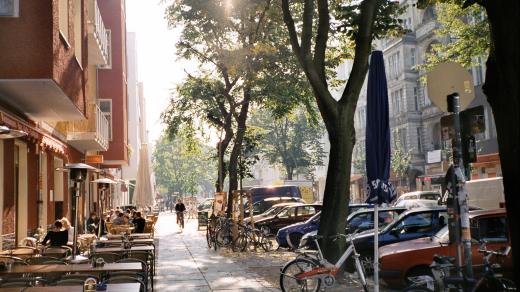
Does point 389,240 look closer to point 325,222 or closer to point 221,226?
point 325,222

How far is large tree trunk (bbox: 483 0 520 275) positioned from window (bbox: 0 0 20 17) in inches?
367

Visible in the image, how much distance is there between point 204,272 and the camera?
15.3 metres

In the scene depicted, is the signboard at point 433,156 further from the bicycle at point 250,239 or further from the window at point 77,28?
the window at point 77,28

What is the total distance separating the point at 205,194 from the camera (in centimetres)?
15762

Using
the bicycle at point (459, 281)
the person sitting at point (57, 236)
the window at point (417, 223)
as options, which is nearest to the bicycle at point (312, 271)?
the bicycle at point (459, 281)

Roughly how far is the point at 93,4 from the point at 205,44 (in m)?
7.73

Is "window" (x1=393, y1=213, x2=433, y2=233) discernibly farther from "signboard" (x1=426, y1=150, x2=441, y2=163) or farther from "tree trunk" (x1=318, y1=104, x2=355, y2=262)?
"signboard" (x1=426, y1=150, x2=441, y2=163)

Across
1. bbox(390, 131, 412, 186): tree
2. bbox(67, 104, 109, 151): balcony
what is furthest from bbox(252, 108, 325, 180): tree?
bbox(67, 104, 109, 151): balcony

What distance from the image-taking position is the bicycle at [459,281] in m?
6.81

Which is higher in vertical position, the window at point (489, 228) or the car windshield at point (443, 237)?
the window at point (489, 228)

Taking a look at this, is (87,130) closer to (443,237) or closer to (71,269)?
(71,269)

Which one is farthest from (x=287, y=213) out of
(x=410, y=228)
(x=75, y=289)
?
(x=75, y=289)

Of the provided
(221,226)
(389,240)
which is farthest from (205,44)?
(389,240)

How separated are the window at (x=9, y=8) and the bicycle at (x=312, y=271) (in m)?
6.96
